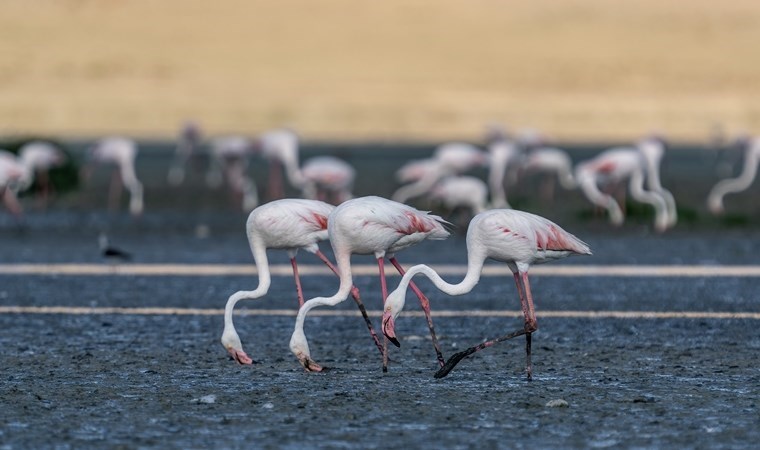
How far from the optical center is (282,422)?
720 cm

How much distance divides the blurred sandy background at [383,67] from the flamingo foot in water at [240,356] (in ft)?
144

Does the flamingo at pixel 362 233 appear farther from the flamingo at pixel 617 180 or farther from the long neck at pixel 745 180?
the long neck at pixel 745 180

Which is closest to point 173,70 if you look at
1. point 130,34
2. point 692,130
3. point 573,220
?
point 130,34

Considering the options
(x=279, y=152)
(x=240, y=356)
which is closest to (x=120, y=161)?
(x=279, y=152)

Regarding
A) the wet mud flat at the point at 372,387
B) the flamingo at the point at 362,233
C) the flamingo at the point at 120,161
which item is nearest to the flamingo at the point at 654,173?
the flamingo at the point at 120,161

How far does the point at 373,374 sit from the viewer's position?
8648 mm

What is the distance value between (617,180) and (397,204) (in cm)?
1335

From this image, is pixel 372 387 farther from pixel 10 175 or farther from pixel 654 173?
pixel 654 173

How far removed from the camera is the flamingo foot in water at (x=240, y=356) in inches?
344

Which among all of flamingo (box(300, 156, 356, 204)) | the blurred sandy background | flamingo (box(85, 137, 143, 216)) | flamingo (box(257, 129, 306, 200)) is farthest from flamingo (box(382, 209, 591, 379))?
the blurred sandy background

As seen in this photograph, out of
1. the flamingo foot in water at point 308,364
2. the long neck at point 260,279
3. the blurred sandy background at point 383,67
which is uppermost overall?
the blurred sandy background at point 383,67

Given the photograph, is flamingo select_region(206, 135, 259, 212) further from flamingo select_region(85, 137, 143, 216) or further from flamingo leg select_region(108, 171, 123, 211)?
flamingo leg select_region(108, 171, 123, 211)

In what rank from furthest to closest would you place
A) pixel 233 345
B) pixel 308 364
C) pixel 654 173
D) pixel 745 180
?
1. pixel 745 180
2. pixel 654 173
3. pixel 233 345
4. pixel 308 364

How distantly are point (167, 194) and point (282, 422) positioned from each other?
19.3 m
